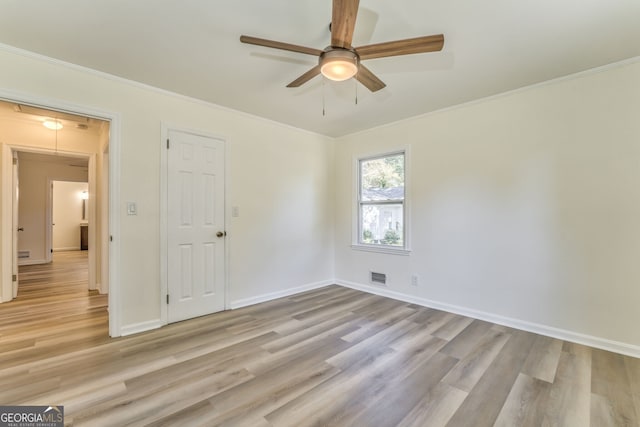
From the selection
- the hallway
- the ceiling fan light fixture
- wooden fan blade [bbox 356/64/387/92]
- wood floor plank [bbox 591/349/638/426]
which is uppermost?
wooden fan blade [bbox 356/64/387/92]

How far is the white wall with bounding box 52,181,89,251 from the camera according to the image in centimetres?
924

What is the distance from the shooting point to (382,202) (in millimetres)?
4238

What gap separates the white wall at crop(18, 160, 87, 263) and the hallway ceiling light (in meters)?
3.29

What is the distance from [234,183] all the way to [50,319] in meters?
2.51

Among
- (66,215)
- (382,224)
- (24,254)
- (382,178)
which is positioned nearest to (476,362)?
(382,224)

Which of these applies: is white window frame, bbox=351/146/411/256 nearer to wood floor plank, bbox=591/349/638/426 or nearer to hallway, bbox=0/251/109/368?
wood floor plank, bbox=591/349/638/426

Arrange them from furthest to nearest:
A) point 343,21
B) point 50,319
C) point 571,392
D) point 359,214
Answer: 1. point 359,214
2. point 50,319
3. point 571,392
4. point 343,21

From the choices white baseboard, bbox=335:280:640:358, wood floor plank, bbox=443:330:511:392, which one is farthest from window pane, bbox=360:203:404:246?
wood floor plank, bbox=443:330:511:392

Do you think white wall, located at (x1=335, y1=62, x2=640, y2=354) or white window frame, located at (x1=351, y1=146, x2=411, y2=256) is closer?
white wall, located at (x1=335, y1=62, x2=640, y2=354)

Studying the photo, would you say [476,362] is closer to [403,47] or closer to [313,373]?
[313,373]

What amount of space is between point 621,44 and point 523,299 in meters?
2.33

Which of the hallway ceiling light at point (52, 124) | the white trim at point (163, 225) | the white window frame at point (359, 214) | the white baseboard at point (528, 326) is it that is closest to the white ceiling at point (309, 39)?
the white trim at point (163, 225)

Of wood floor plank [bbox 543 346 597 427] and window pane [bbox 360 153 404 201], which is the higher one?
window pane [bbox 360 153 404 201]

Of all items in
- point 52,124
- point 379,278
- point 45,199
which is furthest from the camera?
point 45,199
